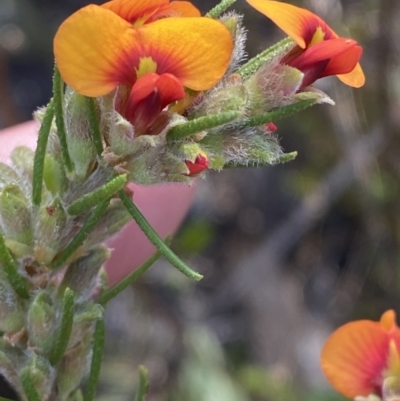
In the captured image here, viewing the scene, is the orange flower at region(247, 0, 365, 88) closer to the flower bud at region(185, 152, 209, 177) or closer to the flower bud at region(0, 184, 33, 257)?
the flower bud at region(185, 152, 209, 177)

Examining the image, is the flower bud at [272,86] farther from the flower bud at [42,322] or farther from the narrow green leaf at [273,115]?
the flower bud at [42,322]

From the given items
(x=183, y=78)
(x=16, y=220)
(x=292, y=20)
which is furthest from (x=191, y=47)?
(x=16, y=220)

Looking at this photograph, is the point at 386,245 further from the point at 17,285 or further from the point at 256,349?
the point at 17,285

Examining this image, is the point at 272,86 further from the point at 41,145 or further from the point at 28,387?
the point at 28,387

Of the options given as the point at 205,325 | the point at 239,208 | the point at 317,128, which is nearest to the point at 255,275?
the point at 205,325

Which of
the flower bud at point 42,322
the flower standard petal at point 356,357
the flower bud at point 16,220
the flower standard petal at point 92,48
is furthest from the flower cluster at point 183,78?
the flower standard petal at point 356,357

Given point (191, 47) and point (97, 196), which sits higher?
point (191, 47)

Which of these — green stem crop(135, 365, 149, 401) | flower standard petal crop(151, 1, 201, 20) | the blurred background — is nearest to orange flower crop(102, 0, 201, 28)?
flower standard petal crop(151, 1, 201, 20)
